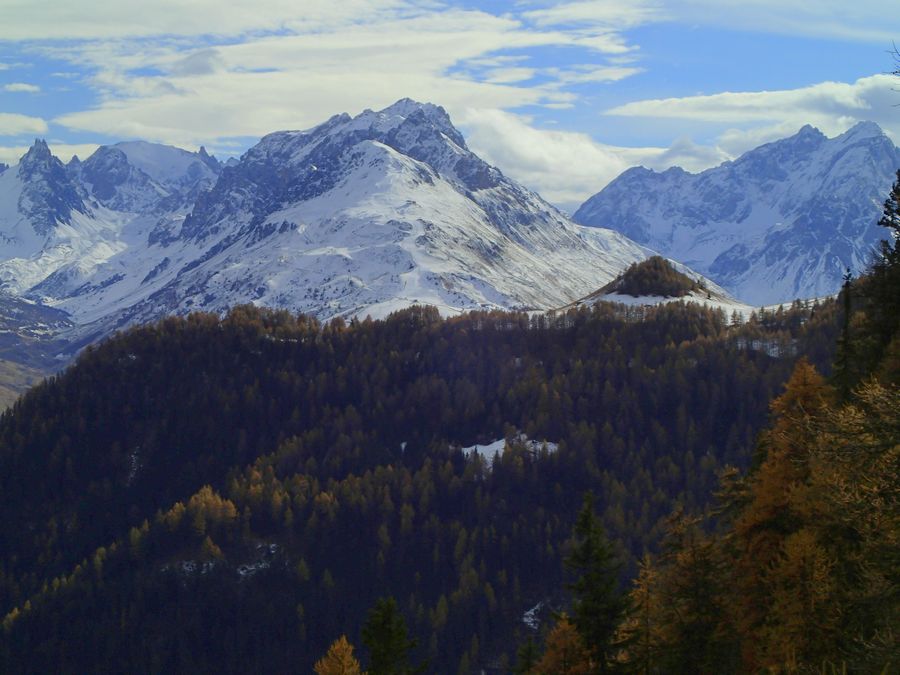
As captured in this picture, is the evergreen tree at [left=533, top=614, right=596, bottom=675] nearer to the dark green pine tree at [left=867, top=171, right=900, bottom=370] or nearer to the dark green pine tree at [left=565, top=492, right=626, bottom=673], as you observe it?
the dark green pine tree at [left=565, top=492, right=626, bottom=673]

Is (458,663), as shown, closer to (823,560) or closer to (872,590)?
(823,560)

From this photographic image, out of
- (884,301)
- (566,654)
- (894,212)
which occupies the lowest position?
(566,654)

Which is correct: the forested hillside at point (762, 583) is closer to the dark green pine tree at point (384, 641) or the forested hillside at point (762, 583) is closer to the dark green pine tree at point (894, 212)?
the dark green pine tree at point (894, 212)

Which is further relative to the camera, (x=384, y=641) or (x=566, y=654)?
(x=384, y=641)

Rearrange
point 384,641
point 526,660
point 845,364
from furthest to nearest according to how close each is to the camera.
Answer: point 845,364 → point 526,660 → point 384,641

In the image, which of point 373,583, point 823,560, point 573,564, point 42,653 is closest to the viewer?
point 823,560

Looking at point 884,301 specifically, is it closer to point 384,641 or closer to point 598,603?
point 598,603

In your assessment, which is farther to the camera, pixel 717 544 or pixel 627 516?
pixel 627 516

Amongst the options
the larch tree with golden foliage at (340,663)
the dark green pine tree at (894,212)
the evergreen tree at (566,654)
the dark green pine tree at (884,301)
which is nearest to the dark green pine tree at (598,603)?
Answer: the evergreen tree at (566,654)

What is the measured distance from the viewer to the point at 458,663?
167m

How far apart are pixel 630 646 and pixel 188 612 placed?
16158cm

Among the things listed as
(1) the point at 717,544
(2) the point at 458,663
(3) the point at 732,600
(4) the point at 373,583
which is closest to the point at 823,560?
(3) the point at 732,600

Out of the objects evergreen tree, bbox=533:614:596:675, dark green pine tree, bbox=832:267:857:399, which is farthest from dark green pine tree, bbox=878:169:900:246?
evergreen tree, bbox=533:614:596:675

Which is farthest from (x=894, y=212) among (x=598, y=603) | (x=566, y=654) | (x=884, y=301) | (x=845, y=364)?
(x=566, y=654)
